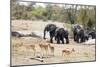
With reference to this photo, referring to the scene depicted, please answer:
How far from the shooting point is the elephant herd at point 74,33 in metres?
2.17

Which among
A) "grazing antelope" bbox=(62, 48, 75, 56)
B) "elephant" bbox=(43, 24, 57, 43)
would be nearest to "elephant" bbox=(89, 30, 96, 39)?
"grazing antelope" bbox=(62, 48, 75, 56)

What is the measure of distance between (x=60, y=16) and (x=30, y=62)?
0.60 meters

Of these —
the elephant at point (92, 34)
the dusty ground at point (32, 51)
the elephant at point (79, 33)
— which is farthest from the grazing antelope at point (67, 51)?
the elephant at point (92, 34)

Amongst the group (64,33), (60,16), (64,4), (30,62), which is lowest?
(30,62)

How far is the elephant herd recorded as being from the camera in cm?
217

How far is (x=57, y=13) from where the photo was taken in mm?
2199

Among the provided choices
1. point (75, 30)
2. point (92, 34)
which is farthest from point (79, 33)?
point (92, 34)

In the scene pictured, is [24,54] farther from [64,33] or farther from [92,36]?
[92,36]

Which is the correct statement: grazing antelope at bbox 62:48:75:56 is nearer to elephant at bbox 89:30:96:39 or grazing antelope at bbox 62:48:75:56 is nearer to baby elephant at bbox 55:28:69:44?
baby elephant at bbox 55:28:69:44

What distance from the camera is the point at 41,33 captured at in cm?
212

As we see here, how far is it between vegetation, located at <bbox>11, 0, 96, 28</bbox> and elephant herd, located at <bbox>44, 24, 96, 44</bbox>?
7 cm

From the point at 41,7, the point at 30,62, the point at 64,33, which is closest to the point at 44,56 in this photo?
the point at 30,62

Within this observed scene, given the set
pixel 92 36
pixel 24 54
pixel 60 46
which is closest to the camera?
pixel 24 54

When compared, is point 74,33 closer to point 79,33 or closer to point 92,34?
point 79,33
